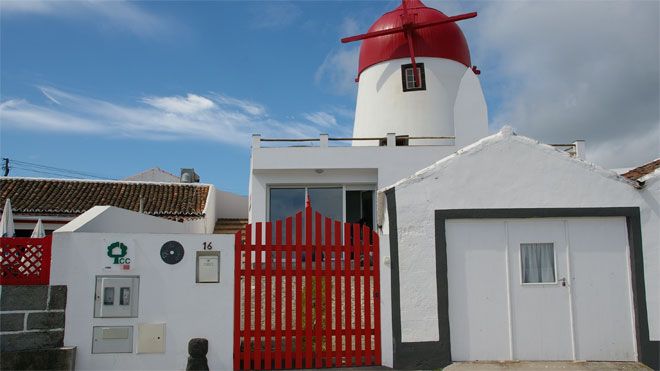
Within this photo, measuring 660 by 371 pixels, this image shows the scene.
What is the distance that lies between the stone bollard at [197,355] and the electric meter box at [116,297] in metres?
0.89

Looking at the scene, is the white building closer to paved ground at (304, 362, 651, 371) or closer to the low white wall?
paved ground at (304, 362, 651, 371)

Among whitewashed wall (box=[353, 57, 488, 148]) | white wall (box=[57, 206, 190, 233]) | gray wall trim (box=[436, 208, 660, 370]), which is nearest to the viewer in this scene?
gray wall trim (box=[436, 208, 660, 370])

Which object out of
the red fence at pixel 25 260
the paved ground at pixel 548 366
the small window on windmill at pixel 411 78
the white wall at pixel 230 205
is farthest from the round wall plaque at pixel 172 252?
the white wall at pixel 230 205

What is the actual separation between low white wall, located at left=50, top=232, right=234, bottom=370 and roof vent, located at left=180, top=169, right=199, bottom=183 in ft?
68.4

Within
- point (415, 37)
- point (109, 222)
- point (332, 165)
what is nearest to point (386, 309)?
point (109, 222)

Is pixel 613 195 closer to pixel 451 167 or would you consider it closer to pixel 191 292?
pixel 451 167

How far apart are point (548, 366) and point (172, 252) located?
5.42 meters

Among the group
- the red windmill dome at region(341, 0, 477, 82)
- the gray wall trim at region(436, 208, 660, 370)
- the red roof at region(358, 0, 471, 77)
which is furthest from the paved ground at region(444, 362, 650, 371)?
the red roof at region(358, 0, 471, 77)

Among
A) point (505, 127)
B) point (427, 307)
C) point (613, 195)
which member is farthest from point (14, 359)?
point (613, 195)

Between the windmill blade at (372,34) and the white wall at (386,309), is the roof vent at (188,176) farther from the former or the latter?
the white wall at (386,309)

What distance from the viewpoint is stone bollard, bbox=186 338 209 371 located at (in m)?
7.41

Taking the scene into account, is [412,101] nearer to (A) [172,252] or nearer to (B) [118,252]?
(A) [172,252]

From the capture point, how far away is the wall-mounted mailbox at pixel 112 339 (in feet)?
24.4

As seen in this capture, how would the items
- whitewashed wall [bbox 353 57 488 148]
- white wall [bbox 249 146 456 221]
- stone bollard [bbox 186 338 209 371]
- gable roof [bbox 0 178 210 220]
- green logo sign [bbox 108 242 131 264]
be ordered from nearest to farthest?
stone bollard [bbox 186 338 209 371] → green logo sign [bbox 108 242 131 264] → white wall [bbox 249 146 456 221] → whitewashed wall [bbox 353 57 488 148] → gable roof [bbox 0 178 210 220]
